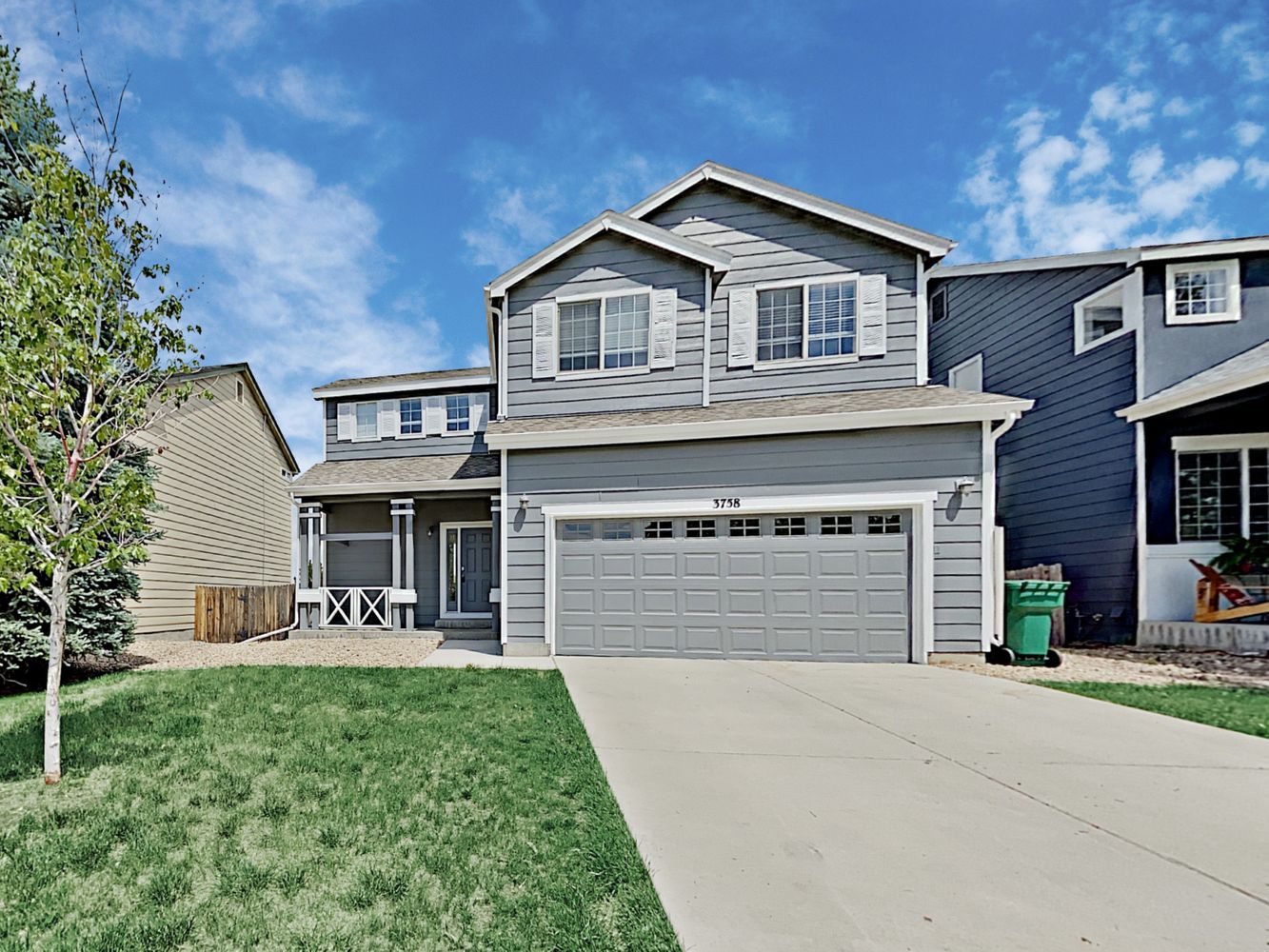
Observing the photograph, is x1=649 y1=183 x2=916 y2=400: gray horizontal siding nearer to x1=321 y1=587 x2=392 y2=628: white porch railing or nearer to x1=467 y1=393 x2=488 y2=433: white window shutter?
x1=467 y1=393 x2=488 y2=433: white window shutter

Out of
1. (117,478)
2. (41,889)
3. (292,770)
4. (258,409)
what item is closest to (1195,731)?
(292,770)

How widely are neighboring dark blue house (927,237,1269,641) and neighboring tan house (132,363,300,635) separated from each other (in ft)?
49.7

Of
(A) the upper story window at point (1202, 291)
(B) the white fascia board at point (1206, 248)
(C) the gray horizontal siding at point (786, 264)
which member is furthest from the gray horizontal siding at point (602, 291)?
(A) the upper story window at point (1202, 291)

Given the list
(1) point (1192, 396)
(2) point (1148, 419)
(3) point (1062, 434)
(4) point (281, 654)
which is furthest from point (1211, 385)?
(4) point (281, 654)

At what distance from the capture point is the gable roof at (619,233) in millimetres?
9883

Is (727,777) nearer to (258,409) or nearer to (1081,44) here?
(1081,44)

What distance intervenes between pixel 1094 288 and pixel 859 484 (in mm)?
6781

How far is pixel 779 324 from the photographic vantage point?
33.5 feet

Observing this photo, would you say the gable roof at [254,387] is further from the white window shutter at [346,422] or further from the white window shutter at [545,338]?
the white window shutter at [545,338]

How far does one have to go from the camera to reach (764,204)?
10.5 m

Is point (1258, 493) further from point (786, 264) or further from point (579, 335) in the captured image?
point (579, 335)

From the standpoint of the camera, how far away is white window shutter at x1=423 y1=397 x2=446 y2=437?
14820 mm

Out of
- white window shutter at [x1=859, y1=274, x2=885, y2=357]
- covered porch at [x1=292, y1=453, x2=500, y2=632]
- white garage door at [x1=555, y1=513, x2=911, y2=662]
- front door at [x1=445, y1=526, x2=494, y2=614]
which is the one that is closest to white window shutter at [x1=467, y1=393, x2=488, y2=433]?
covered porch at [x1=292, y1=453, x2=500, y2=632]

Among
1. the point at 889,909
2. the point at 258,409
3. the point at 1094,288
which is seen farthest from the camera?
the point at 258,409
